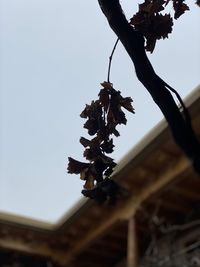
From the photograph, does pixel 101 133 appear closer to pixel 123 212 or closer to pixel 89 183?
pixel 89 183

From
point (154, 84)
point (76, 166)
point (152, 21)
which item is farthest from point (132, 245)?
point (154, 84)

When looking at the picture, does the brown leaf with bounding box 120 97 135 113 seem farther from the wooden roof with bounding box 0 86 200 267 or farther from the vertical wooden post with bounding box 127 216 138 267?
the vertical wooden post with bounding box 127 216 138 267

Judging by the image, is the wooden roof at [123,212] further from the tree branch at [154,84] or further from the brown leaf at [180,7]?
the tree branch at [154,84]

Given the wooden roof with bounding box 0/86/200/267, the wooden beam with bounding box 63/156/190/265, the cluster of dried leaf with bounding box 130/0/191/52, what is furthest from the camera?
the wooden beam with bounding box 63/156/190/265

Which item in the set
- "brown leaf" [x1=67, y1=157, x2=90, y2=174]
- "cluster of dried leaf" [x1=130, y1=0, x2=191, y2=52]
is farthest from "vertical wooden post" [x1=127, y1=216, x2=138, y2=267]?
"cluster of dried leaf" [x1=130, y1=0, x2=191, y2=52]

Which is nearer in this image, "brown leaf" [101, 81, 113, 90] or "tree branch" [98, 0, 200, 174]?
"tree branch" [98, 0, 200, 174]

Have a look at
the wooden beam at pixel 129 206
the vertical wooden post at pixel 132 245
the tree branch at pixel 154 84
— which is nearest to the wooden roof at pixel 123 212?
the wooden beam at pixel 129 206

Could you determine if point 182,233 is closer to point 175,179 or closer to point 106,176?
point 175,179

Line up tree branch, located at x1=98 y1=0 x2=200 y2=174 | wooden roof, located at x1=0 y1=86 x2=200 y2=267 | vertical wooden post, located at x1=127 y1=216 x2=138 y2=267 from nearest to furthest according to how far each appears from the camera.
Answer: tree branch, located at x1=98 y1=0 x2=200 y2=174
wooden roof, located at x1=0 y1=86 x2=200 y2=267
vertical wooden post, located at x1=127 y1=216 x2=138 y2=267
